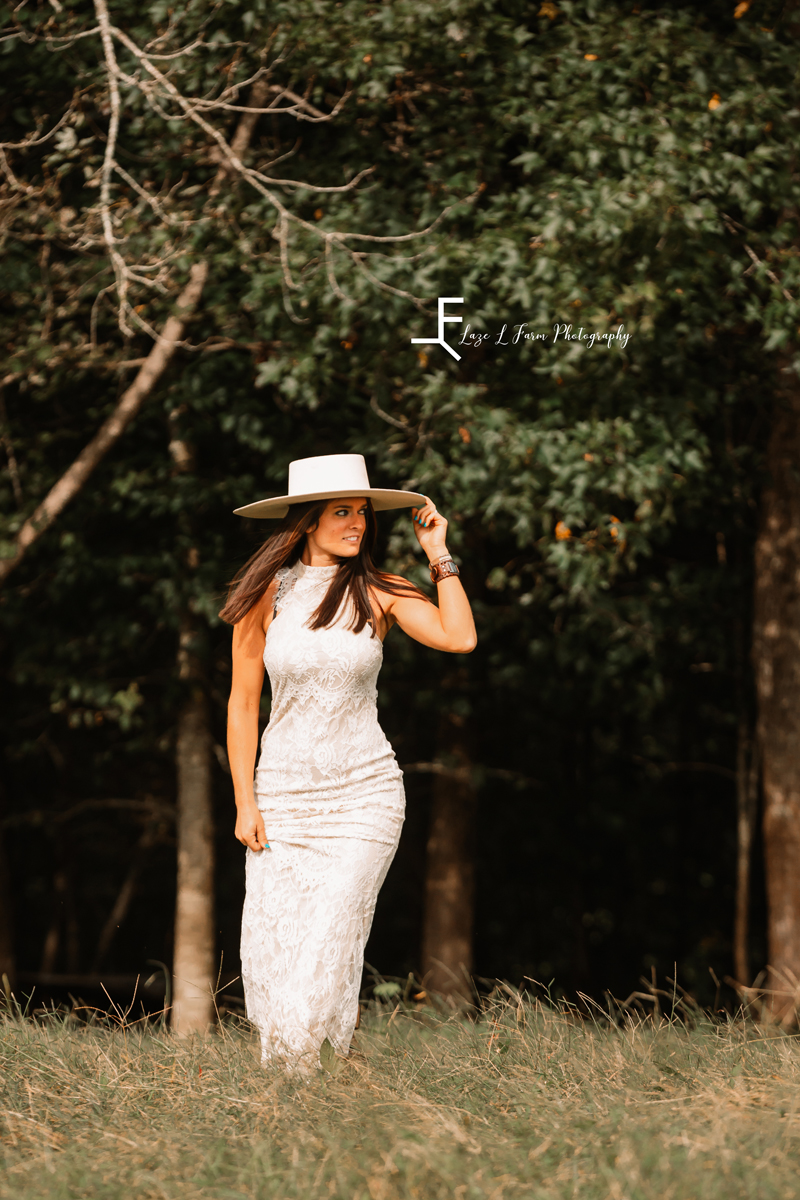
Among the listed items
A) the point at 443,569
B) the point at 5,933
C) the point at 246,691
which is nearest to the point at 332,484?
the point at 443,569

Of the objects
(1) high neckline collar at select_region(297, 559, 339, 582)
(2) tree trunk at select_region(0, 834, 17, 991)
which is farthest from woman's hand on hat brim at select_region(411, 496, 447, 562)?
(2) tree trunk at select_region(0, 834, 17, 991)

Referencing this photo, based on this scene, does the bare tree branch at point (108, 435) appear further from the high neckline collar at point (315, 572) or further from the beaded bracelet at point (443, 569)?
the beaded bracelet at point (443, 569)

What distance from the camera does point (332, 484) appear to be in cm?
395

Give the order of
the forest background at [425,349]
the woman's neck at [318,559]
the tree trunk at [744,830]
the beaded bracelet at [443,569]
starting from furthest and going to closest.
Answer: the tree trunk at [744,830], the forest background at [425,349], the woman's neck at [318,559], the beaded bracelet at [443,569]

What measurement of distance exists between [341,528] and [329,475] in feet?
0.60

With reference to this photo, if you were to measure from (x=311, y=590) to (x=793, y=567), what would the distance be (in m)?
4.19

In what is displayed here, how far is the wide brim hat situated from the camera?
155 inches

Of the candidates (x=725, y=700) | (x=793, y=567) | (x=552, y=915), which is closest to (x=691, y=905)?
(x=552, y=915)

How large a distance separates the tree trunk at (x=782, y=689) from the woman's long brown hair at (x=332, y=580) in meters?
3.86

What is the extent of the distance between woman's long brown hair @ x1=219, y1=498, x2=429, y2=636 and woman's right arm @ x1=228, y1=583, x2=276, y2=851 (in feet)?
0.19

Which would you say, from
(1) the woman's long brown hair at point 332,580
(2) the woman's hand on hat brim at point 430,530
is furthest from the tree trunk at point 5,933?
(2) the woman's hand on hat brim at point 430,530

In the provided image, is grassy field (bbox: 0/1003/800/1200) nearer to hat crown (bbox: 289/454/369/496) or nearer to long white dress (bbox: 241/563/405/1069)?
long white dress (bbox: 241/563/405/1069)

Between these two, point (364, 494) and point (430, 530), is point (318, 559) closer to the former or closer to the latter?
point (364, 494)

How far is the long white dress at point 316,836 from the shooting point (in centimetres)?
366
